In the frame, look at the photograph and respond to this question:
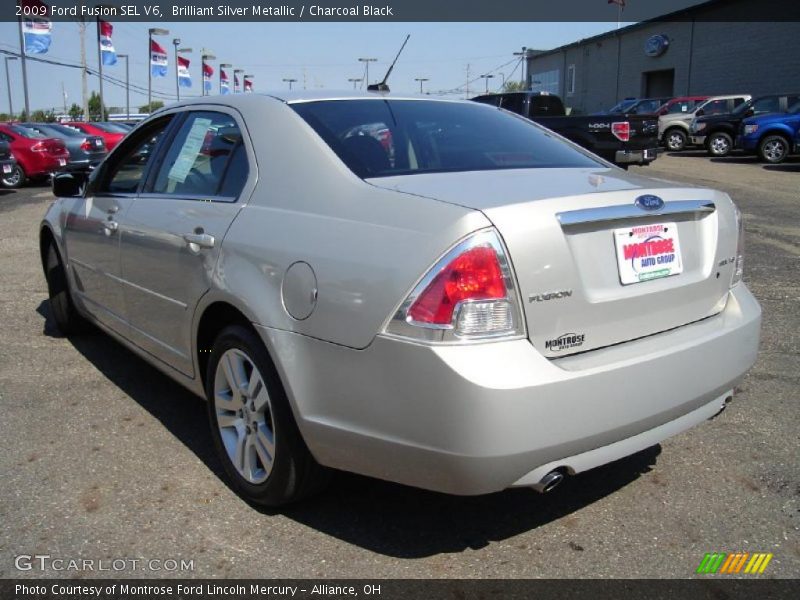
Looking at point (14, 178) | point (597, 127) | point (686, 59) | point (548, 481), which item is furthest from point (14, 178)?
point (686, 59)

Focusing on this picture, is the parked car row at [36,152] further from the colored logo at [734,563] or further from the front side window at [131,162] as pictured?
the colored logo at [734,563]

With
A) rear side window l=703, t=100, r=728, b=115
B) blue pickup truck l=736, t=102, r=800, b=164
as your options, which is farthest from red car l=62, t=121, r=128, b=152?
rear side window l=703, t=100, r=728, b=115

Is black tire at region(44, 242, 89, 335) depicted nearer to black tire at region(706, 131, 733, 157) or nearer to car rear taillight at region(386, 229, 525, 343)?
car rear taillight at region(386, 229, 525, 343)

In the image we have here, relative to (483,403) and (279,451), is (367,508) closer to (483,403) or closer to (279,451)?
(279,451)

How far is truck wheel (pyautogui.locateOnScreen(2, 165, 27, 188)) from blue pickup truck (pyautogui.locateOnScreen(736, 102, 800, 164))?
18.5 meters

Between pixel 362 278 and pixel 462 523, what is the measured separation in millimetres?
1124

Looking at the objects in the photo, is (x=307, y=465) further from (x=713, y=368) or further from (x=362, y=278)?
(x=713, y=368)

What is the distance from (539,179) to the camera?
2.76 metres

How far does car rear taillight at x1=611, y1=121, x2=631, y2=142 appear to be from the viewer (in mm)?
15422

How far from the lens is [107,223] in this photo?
13.2 feet

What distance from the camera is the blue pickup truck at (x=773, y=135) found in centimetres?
1955

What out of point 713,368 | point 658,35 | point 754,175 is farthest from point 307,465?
point 658,35

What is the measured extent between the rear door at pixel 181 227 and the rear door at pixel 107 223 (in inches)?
6.7

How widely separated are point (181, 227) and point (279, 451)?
3.76 ft
